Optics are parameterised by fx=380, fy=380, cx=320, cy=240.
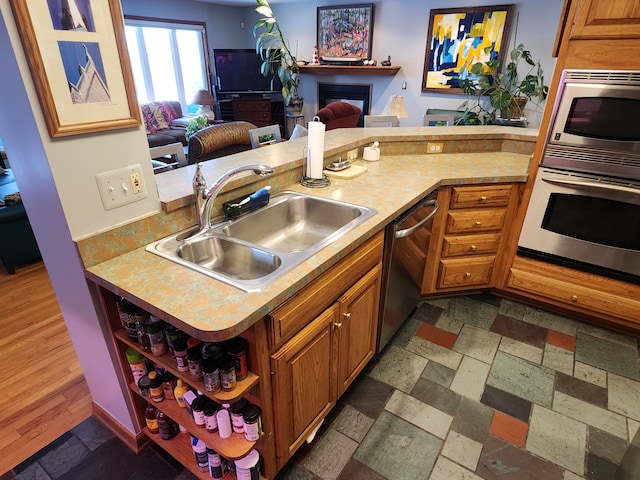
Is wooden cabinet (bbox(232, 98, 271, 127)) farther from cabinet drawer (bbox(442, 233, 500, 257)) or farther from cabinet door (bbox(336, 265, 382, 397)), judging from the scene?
cabinet door (bbox(336, 265, 382, 397))

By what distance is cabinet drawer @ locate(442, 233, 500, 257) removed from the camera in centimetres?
233

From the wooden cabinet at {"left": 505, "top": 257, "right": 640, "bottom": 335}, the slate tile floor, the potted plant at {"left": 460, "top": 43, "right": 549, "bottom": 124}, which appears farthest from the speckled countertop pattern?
the potted plant at {"left": 460, "top": 43, "right": 549, "bottom": 124}

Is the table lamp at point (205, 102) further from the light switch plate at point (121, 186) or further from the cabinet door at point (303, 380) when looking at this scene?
the cabinet door at point (303, 380)

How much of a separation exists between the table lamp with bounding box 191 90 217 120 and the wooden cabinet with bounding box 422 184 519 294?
18.5 ft

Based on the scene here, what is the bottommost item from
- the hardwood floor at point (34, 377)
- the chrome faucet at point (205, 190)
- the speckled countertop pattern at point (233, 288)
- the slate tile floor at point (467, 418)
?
the hardwood floor at point (34, 377)

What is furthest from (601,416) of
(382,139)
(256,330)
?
(382,139)

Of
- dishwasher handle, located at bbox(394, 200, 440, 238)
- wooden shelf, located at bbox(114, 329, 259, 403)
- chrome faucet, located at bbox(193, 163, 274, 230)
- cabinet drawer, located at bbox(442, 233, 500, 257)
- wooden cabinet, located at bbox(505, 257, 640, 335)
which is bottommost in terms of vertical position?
wooden cabinet, located at bbox(505, 257, 640, 335)

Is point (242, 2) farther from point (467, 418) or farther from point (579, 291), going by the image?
point (467, 418)

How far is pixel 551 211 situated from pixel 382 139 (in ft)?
3.66

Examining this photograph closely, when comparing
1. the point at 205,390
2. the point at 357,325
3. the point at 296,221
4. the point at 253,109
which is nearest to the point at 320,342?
the point at 357,325

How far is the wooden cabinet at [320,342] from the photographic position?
1.22 meters

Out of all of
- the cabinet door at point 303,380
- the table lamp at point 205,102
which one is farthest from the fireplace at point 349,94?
the cabinet door at point 303,380

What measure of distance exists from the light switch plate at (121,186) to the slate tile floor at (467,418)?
1.07 m

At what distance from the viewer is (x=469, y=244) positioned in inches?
92.8
